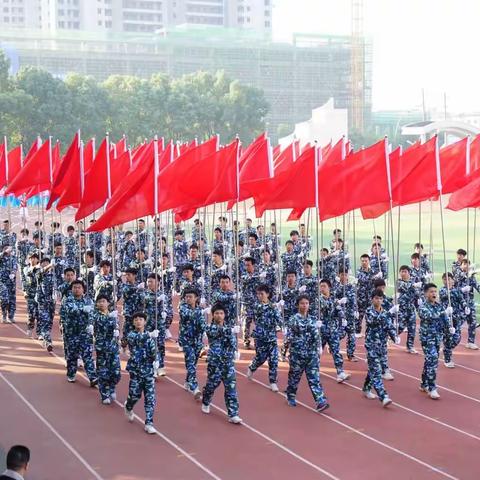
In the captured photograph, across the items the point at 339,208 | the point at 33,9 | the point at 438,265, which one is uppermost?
the point at 33,9

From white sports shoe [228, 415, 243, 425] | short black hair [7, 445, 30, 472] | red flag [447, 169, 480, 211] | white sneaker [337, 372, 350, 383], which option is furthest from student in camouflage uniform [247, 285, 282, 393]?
short black hair [7, 445, 30, 472]

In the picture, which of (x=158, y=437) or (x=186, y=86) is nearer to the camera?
(x=158, y=437)

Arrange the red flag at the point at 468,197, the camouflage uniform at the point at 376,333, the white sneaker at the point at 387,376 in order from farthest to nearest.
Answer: the red flag at the point at 468,197
the white sneaker at the point at 387,376
the camouflage uniform at the point at 376,333

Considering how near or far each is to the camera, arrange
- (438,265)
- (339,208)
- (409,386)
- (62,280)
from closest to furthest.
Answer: (409,386), (339,208), (62,280), (438,265)

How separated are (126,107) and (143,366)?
1707 inches

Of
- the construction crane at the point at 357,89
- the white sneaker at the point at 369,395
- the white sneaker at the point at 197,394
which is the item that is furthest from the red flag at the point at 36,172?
the construction crane at the point at 357,89

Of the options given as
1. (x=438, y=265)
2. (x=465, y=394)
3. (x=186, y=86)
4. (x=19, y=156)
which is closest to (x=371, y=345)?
(x=465, y=394)

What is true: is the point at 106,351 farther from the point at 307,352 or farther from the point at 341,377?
the point at 341,377

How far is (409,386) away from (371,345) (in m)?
1.29

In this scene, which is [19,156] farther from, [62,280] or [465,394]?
[465,394]

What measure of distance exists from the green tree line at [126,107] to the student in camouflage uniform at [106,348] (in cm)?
3379

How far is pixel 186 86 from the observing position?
55.6 metres

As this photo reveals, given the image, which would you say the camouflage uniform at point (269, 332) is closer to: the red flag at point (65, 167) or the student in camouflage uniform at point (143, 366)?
the student in camouflage uniform at point (143, 366)

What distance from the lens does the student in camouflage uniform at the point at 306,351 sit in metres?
10.2
